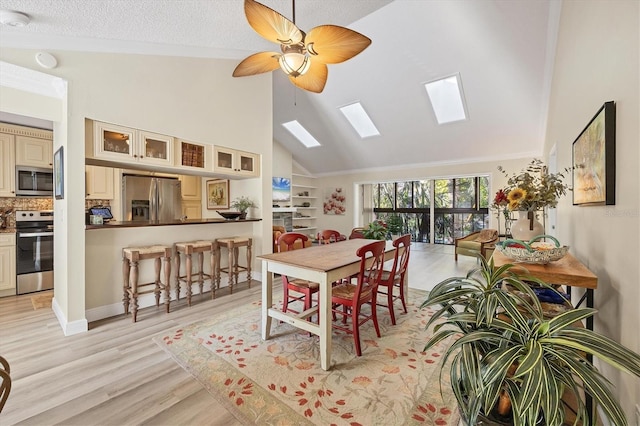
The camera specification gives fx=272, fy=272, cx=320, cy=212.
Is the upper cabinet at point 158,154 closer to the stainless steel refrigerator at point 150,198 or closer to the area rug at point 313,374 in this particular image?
the stainless steel refrigerator at point 150,198

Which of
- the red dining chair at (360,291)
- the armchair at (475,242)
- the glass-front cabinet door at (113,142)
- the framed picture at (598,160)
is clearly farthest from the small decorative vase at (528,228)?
the glass-front cabinet door at (113,142)

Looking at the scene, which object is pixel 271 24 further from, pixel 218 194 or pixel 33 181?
pixel 33 181

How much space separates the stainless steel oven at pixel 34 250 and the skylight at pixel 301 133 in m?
5.08

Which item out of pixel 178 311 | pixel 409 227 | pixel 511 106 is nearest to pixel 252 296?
pixel 178 311

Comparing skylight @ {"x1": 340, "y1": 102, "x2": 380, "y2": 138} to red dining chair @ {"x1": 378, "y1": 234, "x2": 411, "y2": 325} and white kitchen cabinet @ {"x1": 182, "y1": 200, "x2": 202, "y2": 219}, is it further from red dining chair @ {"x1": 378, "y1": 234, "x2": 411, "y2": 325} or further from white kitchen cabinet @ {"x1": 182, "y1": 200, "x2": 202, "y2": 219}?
red dining chair @ {"x1": 378, "y1": 234, "x2": 411, "y2": 325}

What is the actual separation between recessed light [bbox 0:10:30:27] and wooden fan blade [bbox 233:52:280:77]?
1.64 metres

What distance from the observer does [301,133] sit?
7441mm

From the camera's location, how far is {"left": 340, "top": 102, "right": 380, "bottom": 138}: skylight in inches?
237

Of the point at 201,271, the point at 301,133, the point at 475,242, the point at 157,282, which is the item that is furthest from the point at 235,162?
the point at 475,242

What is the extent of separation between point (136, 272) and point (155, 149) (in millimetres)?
1432

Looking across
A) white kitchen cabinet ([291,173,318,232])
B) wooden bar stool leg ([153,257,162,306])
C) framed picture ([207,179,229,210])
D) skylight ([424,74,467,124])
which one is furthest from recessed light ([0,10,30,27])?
white kitchen cabinet ([291,173,318,232])

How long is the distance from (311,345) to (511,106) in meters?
5.26

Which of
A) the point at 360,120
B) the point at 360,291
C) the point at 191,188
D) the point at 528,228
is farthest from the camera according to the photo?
the point at 360,120

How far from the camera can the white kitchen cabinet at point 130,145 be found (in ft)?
9.28
